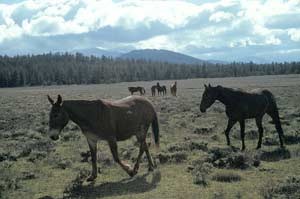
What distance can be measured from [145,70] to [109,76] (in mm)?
21068

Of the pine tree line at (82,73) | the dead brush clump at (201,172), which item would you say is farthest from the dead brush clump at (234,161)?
the pine tree line at (82,73)

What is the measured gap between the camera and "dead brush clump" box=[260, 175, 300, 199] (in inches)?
331

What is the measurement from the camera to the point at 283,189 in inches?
345

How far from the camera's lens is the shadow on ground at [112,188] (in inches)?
374

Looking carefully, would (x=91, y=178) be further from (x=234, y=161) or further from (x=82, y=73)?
(x=82, y=73)

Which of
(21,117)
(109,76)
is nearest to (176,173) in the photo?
(21,117)

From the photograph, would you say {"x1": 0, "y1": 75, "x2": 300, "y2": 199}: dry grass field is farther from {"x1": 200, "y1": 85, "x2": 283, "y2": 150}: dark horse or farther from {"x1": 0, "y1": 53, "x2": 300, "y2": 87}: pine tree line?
{"x1": 0, "y1": 53, "x2": 300, "y2": 87}: pine tree line

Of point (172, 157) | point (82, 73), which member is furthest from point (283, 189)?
point (82, 73)

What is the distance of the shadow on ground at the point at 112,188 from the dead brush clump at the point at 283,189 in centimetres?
244

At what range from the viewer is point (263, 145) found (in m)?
14.9

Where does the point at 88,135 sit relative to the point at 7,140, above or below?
above

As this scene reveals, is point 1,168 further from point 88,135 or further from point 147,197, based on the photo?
point 147,197

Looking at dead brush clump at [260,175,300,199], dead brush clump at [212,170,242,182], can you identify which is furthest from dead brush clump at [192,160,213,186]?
dead brush clump at [260,175,300,199]

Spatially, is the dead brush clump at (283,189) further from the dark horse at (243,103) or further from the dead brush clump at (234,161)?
the dark horse at (243,103)
